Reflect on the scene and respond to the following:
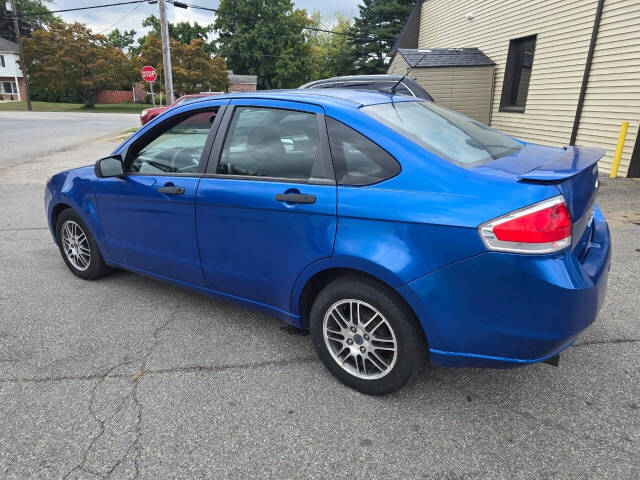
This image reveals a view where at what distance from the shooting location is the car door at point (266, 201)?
2.58 meters

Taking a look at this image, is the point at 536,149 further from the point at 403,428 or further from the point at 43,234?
the point at 43,234

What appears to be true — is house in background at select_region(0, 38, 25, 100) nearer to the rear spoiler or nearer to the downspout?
the downspout

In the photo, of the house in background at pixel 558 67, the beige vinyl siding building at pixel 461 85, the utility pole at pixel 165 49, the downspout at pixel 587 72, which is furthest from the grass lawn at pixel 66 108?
the downspout at pixel 587 72

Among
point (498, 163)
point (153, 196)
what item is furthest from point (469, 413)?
point (153, 196)

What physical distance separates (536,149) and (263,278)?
1.91 metres

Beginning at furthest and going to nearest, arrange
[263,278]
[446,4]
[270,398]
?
[446,4], [263,278], [270,398]

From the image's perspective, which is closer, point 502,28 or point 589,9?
point 589,9

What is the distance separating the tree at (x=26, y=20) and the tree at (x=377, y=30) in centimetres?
4116

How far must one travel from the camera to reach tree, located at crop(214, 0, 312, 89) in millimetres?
56062

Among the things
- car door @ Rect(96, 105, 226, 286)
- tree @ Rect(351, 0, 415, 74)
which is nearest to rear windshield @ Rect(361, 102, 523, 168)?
car door @ Rect(96, 105, 226, 286)

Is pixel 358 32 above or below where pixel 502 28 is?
above

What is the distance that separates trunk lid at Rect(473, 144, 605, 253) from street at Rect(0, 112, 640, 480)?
941 millimetres

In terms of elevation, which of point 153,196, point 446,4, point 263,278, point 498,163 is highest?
point 446,4

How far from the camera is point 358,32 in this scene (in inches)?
1644
